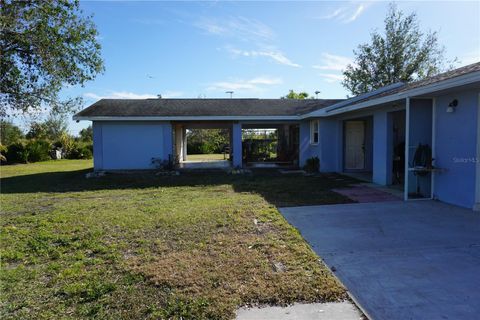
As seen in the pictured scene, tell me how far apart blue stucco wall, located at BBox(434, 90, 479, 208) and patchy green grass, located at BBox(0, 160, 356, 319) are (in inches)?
101

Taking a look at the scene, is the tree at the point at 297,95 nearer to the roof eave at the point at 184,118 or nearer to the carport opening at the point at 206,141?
the carport opening at the point at 206,141

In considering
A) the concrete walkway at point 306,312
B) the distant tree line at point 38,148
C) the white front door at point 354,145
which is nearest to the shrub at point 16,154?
the distant tree line at point 38,148

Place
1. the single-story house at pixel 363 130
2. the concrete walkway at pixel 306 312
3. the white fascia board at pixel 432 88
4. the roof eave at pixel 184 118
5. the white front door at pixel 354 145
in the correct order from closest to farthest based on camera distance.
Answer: the concrete walkway at pixel 306 312
the white fascia board at pixel 432 88
the single-story house at pixel 363 130
the white front door at pixel 354 145
the roof eave at pixel 184 118

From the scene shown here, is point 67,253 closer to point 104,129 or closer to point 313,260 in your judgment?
point 313,260

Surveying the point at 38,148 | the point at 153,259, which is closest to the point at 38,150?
the point at 38,148

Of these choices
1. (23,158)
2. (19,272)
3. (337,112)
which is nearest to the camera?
(19,272)

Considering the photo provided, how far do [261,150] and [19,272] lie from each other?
63.0 feet

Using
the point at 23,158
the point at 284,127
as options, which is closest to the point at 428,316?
the point at 284,127

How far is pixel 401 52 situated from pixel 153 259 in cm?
2928

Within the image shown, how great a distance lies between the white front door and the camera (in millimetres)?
14977

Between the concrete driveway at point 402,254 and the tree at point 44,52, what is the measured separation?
11.0 metres

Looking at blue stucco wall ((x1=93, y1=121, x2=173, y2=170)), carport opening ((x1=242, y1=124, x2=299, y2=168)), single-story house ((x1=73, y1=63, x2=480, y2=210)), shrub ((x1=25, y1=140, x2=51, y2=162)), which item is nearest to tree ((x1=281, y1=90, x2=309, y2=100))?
carport opening ((x1=242, y1=124, x2=299, y2=168))

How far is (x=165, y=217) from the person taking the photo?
6582 millimetres

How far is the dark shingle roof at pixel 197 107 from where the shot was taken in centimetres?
1598
